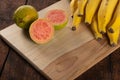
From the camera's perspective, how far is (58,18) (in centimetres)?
104

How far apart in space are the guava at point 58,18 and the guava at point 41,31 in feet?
0.12

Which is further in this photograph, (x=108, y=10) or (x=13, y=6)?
(x=13, y=6)

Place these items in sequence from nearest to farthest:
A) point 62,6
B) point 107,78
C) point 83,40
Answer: point 107,78
point 83,40
point 62,6

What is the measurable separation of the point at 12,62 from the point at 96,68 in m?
0.29

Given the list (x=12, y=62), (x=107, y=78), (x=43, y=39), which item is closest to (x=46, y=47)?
(x=43, y=39)

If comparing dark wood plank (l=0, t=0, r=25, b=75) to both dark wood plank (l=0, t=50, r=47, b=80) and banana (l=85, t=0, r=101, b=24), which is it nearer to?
dark wood plank (l=0, t=50, r=47, b=80)

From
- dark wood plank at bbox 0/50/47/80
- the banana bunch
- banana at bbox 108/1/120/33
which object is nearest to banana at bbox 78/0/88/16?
the banana bunch

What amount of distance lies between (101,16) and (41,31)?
228 mm

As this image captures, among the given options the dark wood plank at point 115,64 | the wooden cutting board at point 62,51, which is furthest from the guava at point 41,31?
the dark wood plank at point 115,64

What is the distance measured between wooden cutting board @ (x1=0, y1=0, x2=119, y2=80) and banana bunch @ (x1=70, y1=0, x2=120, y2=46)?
35 millimetres

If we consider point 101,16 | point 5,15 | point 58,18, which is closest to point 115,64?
point 101,16

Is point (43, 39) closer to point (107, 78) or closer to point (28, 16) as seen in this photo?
point (28, 16)

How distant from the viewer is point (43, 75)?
0.92m

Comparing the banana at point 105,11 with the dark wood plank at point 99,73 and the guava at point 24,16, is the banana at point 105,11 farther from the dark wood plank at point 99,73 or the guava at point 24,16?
the guava at point 24,16
